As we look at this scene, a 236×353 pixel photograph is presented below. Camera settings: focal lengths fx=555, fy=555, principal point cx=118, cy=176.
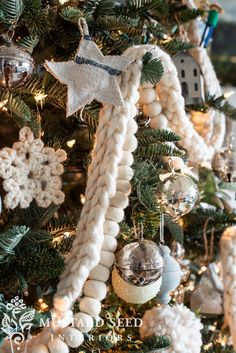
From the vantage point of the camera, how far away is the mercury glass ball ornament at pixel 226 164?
983mm

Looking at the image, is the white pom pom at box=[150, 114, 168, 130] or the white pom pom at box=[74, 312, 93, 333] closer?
the white pom pom at box=[74, 312, 93, 333]

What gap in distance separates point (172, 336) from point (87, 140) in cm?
33

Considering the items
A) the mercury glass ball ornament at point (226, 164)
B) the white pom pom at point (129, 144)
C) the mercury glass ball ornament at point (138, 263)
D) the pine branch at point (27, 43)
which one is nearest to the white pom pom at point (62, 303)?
the mercury glass ball ornament at point (138, 263)

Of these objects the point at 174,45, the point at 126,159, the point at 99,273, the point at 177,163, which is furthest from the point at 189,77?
the point at 99,273

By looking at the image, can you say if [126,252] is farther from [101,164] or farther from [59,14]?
[59,14]

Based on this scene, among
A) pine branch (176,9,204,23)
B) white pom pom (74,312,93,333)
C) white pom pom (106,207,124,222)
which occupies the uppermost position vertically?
pine branch (176,9,204,23)

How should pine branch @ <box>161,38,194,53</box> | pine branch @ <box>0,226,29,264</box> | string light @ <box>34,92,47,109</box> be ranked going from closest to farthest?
pine branch @ <box>0,226,29,264</box> < string light @ <box>34,92,47,109</box> < pine branch @ <box>161,38,194,53</box>

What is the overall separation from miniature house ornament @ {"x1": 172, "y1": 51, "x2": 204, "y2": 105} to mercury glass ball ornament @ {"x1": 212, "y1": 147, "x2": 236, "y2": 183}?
0.11 m

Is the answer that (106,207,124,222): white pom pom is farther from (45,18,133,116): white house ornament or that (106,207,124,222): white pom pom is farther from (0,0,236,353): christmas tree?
(45,18,133,116): white house ornament

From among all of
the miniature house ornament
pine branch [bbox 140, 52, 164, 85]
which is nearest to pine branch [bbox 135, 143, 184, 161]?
pine branch [bbox 140, 52, 164, 85]

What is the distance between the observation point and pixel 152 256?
0.71 metres

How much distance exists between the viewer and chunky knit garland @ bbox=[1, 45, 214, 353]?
25.3 inches

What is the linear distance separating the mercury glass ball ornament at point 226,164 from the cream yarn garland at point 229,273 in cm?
10

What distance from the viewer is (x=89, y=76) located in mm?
701
